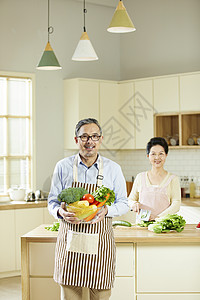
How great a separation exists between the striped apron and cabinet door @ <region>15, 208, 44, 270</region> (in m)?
3.30

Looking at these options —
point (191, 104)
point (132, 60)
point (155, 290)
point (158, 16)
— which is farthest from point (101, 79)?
point (155, 290)

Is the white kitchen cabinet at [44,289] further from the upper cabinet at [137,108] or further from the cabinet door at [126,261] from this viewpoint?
the upper cabinet at [137,108]

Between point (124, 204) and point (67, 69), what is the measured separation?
4.48m

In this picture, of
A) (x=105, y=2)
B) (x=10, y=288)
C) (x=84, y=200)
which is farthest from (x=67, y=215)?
(x=105, y=2)

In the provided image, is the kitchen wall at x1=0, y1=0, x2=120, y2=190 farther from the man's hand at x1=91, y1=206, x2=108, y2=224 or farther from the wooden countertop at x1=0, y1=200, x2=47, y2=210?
the man's hand at x1=91, y1=206, x2=108, y2=224

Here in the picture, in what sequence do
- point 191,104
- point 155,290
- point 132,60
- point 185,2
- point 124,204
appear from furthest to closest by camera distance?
point 132,60
point 185,2
point 191,104
point 155,290
point 124,204

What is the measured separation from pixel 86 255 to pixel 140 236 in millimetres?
653

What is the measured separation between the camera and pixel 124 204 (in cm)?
333

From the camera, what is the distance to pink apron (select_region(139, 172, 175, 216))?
448cm

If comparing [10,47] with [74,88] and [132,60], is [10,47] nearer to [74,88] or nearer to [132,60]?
[74,88]

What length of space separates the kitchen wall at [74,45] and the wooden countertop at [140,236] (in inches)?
133

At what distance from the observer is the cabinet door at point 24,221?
21.1 feet

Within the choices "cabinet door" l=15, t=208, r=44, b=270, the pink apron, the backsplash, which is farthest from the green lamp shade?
the backsplash

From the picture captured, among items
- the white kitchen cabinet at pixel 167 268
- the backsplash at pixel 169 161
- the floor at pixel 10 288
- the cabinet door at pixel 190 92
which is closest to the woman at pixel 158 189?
the white kitchen cabinet at pixel 167 268
